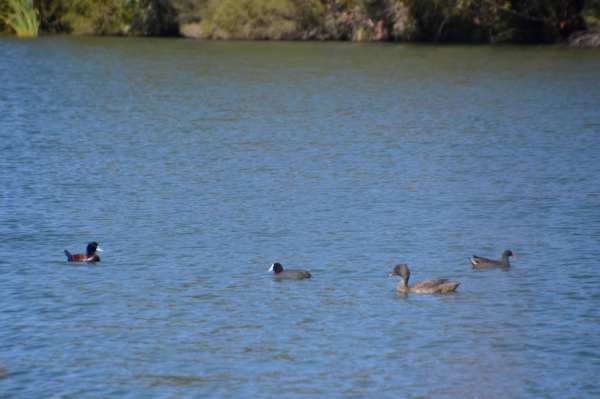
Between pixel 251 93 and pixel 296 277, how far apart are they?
65.6 ft

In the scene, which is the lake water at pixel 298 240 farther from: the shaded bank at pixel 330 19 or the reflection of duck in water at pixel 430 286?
the shaded bank at pixel 330 19

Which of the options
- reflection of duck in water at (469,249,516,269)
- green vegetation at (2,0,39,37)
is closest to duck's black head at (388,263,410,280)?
reflection of duck in water at (469,249,516,269)

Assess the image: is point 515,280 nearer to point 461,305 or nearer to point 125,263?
point 461,305

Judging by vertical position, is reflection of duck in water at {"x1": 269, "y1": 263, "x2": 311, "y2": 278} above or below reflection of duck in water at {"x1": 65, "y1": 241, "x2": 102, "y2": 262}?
below

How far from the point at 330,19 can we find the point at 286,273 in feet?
130

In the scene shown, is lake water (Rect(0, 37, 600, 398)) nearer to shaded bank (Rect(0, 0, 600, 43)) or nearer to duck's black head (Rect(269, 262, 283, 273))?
duck's black head (Rect(269, 262, 283, 273))

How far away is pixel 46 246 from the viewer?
14.1m

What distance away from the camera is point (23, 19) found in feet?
164

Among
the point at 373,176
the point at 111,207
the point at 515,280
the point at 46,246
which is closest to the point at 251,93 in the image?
the point at 373,176

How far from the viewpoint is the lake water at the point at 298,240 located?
958 cm

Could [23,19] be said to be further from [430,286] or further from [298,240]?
→ [430,286]

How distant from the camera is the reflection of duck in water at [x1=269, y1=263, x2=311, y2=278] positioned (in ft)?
40.1

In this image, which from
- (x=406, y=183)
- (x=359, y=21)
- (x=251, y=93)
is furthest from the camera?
(x=359, y=21)

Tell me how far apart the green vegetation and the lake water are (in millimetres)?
19362
